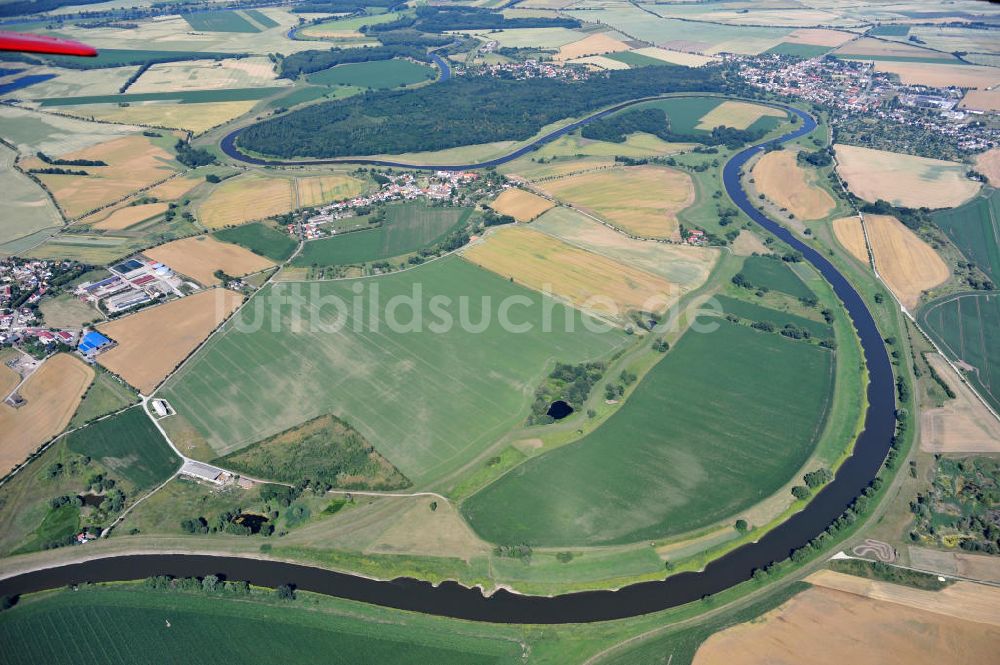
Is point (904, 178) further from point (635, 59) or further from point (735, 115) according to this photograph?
point (635, 59)

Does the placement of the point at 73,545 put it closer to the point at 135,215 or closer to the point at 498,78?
the point at 135,215

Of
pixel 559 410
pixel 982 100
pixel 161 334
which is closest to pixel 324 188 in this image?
pixel 161 334

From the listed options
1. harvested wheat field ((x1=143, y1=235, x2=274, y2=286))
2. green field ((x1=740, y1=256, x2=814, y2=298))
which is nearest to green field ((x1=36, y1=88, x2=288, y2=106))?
harvested wheat field ((x1=143, y1=235, x2=274, y2=286))

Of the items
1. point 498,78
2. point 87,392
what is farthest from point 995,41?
point 87,392

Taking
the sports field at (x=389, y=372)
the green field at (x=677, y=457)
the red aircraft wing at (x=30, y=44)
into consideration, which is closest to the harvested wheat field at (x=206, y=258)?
the sports field at (x=389, y=372)

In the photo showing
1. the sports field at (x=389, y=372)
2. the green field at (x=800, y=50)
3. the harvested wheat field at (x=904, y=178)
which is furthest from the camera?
the green field at (x=800, y=50)

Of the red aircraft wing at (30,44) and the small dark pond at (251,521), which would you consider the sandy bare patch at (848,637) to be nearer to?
the small dark pond at (251,521)

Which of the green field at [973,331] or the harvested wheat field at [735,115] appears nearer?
the green field at [973,331]

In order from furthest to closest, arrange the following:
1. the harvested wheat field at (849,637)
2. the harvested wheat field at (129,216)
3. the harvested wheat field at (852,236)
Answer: the harvested wheat field at (129,216) → the harvested wheat field at (852,236) → the harvested wheat field at (849,637)
